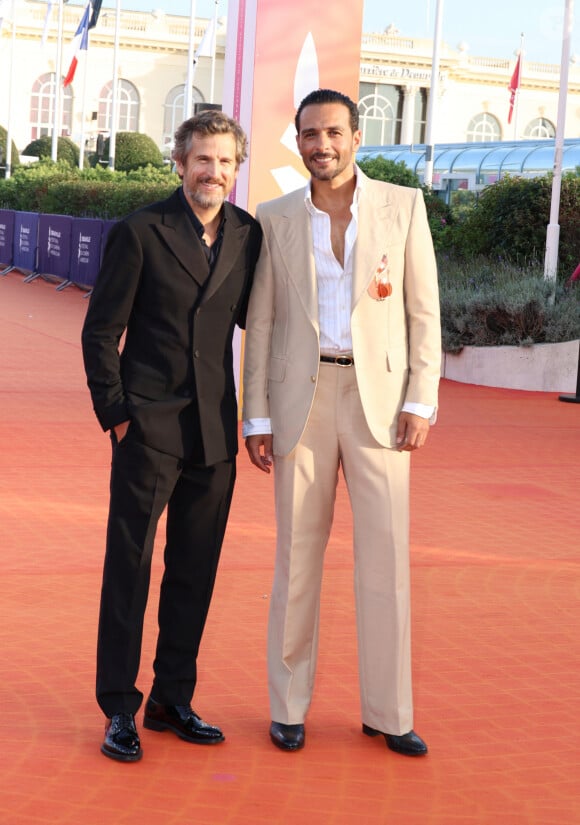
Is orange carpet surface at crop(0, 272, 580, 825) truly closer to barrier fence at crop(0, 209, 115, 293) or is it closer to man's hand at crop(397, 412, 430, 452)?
man's hand at crop(397, 412, 430, 452)

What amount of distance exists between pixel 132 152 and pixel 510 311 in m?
37.0

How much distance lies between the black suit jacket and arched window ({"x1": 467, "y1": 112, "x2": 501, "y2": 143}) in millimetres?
89587

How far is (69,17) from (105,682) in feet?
247

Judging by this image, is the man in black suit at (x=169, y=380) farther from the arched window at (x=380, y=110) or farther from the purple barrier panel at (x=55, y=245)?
the arched window at (x=380, y=110)

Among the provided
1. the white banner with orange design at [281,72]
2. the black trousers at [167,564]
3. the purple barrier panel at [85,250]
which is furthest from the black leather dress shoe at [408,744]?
the purple barrier panel at [85,250]

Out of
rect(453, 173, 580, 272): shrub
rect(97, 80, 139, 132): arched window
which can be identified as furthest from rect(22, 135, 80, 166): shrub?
rect(453, 173, 580, 272): shrub

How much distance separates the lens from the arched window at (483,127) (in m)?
91.7

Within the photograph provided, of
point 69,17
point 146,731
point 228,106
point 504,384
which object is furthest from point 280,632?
point 69,17

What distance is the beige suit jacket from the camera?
14.2ft

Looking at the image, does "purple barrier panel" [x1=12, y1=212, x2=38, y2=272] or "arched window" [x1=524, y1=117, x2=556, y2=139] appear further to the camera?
"arched window" [x1=524, y1=117, x2=556, y2=139]

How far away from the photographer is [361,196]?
440 cm

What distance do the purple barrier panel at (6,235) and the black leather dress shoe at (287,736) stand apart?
24.2 m

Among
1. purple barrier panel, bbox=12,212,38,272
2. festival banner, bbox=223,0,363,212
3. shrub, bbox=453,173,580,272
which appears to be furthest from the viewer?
purple barrier panel, bbox=12,212,38,272

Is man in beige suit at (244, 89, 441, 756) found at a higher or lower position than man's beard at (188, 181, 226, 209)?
lower
